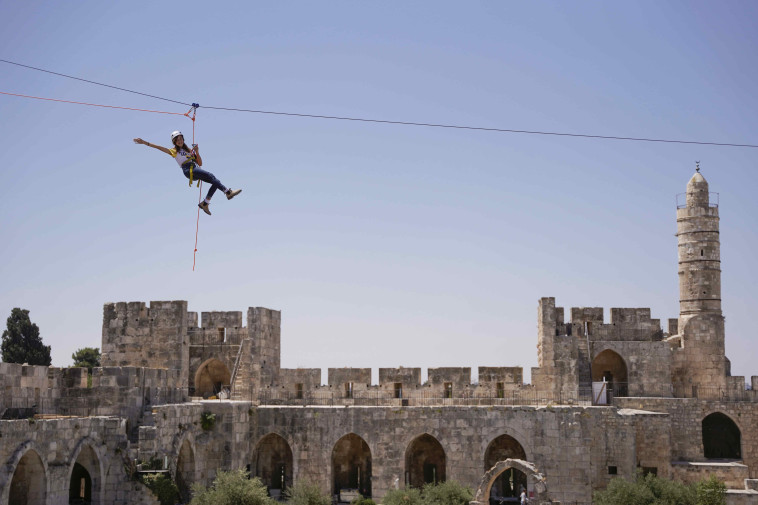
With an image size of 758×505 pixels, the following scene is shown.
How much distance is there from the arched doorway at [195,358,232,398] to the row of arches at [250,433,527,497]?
132 inches

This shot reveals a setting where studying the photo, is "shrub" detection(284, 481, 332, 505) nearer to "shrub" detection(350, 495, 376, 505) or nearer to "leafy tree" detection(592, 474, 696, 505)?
"shrub" detection(350, 495, 376, 505)

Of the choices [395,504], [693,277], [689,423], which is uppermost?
[693,277]

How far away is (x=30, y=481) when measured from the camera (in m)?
21.8

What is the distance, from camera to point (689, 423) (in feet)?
111

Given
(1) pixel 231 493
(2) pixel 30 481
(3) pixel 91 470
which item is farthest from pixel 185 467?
→ (2) pixel 30 481

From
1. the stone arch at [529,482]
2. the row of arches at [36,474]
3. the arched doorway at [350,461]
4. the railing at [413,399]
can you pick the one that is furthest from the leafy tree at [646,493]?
the row of arches at [36,474]

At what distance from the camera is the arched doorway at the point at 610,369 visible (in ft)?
116

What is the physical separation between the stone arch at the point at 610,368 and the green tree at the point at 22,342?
2918 cm

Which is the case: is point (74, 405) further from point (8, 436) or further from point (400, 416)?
point (400, 416)

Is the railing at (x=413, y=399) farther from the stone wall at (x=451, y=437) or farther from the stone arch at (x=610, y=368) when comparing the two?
the stone arch at (x=610, y=368)

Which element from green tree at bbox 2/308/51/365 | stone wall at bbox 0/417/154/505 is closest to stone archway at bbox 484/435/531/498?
stone wall at bbox 0/417/154/505

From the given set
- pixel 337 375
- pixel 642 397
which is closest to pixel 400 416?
pixel 337 375

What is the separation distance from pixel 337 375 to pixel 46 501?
526 inches

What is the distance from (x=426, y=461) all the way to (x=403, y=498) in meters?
6.06
